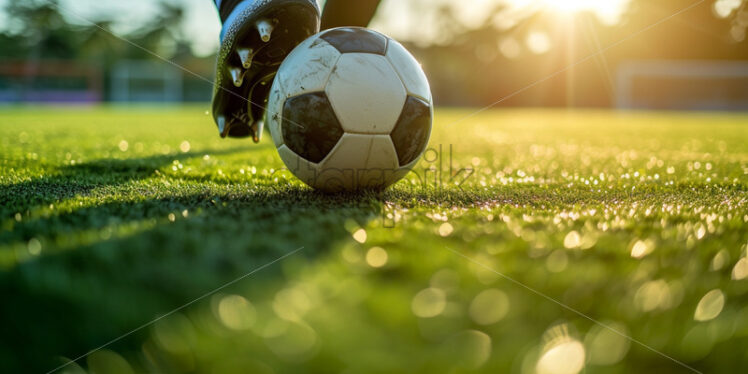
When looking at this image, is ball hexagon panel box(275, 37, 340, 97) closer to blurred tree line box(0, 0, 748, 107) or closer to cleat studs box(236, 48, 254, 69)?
cleat studs box(236, 48, 254, 69)

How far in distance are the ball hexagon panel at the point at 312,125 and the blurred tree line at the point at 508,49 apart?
30.8 meters

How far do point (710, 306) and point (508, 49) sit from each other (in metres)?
43.0

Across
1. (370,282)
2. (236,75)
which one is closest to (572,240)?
(370,282)

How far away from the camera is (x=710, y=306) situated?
1039mm

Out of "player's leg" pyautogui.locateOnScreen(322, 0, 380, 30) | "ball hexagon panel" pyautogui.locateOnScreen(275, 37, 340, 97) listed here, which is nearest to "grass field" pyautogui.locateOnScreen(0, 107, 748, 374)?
"ball hexagon panel" pyautogui.locateOnScreen(275, 37, 340, 97)

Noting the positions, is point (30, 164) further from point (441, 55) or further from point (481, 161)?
point (441, 55)

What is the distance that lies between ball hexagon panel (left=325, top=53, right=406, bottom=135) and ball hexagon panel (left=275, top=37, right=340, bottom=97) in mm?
35

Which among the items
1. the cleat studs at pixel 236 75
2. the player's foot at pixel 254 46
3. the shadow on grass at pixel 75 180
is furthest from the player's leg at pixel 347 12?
the shadow on grass at pixel 75 180

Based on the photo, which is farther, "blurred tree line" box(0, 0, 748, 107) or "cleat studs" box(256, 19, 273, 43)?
"blurred tree line" box(0, 0, 748, 107)

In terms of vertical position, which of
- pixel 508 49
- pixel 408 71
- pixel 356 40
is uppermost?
pixel 508 49

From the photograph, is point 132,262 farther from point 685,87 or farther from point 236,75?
point 685,87

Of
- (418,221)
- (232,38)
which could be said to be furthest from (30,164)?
(418,221)

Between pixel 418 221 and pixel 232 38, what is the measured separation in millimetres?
1225

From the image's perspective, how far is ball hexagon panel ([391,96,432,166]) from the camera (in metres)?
2.17
